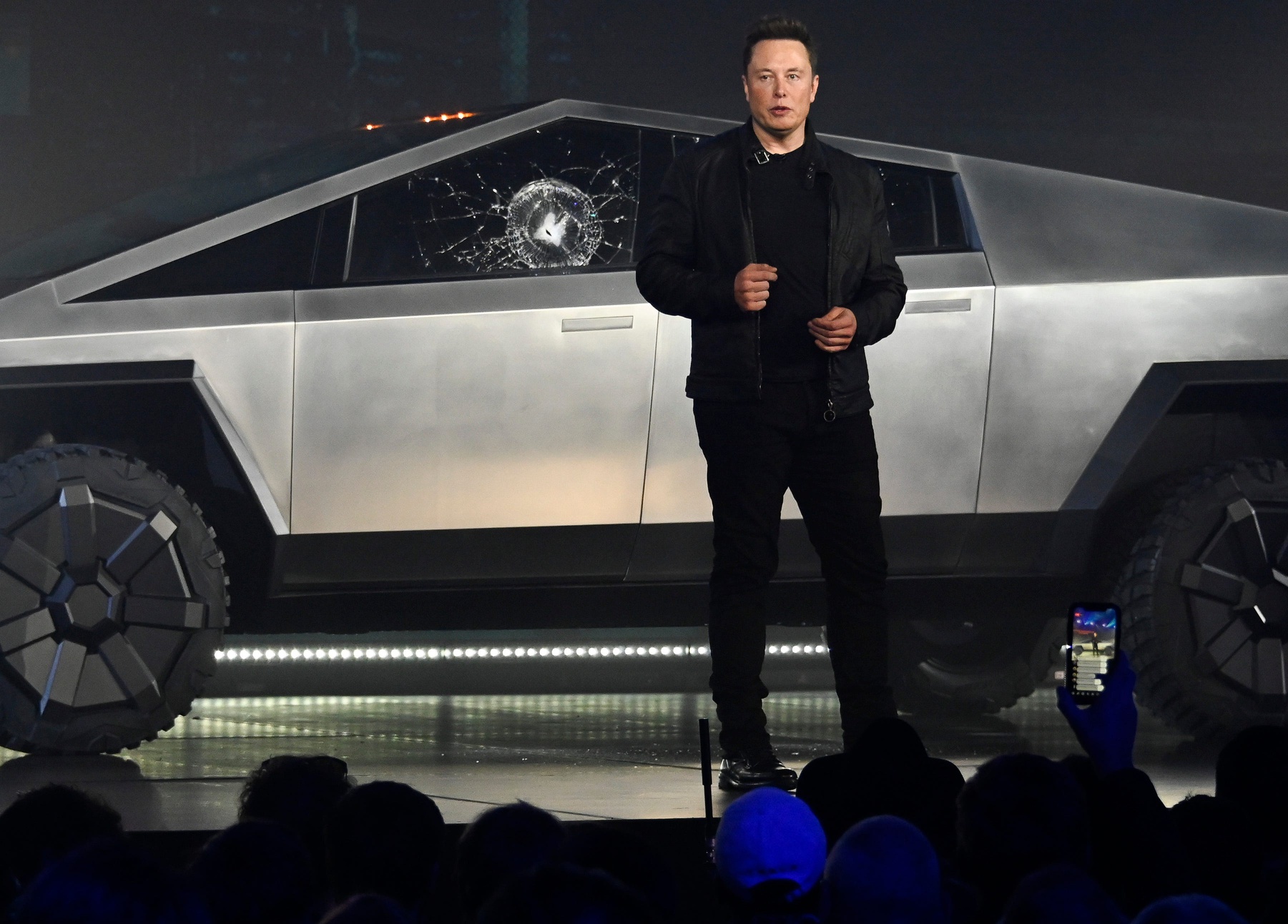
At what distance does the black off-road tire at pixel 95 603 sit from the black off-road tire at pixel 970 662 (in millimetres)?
1964

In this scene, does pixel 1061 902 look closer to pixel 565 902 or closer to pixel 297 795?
pixel 565 902

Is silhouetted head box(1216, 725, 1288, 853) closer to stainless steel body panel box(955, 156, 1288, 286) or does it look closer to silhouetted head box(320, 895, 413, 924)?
silhouetted head box(320, 895, 413, 924)

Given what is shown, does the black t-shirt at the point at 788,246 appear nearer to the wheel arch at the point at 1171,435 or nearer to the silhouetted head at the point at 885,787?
the wheel arch at the point at 1171,435

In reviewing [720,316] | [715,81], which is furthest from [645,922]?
[715,81]

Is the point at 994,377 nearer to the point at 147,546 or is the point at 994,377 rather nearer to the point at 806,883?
the point at 147,546

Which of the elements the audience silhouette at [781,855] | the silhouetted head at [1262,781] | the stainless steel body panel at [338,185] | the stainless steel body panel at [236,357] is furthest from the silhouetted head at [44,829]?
the stainless steel body panel at [338,185]

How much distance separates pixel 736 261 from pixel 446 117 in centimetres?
103

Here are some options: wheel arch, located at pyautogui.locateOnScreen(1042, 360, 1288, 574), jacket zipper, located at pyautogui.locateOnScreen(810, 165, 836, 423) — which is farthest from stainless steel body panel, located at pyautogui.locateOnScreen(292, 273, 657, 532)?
wheel arch, located at pyautogui.locateOnScreen(1042, 360, 1288, 574)

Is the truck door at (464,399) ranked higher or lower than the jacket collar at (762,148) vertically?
lower

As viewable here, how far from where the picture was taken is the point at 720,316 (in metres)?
2.92

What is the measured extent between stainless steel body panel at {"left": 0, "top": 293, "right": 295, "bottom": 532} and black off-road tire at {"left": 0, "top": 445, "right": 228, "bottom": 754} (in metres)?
0.18

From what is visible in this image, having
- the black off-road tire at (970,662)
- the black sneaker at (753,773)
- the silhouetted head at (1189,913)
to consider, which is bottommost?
the black off-road tire at (970,662)

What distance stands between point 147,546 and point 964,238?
1734 millimetres

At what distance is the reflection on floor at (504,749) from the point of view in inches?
105
